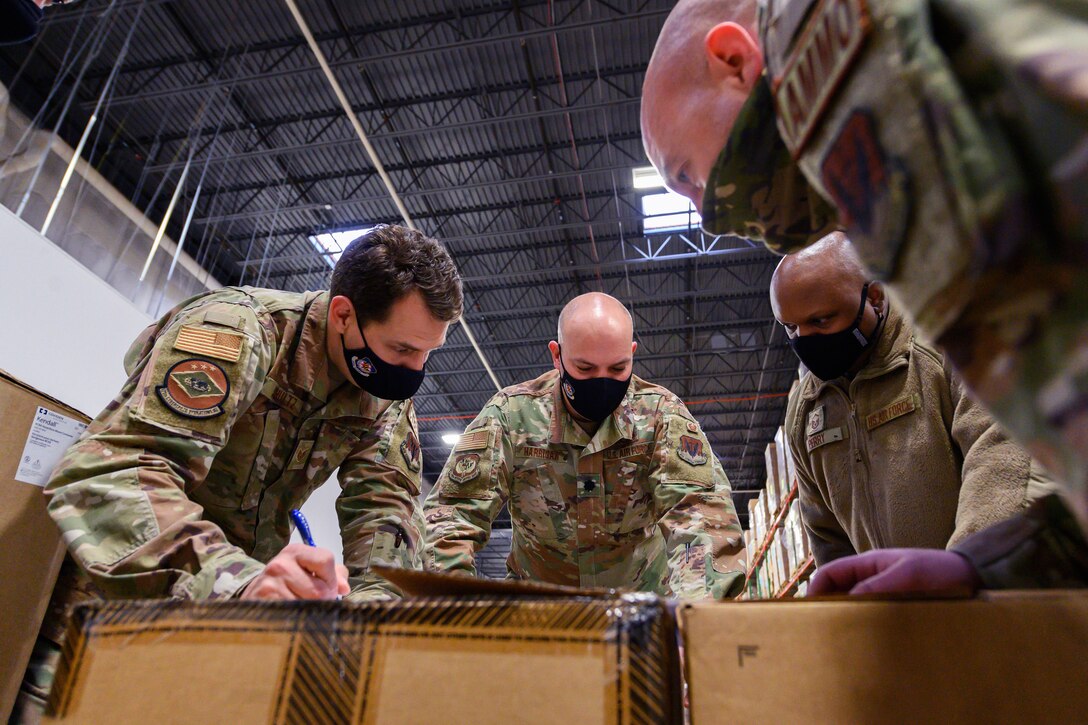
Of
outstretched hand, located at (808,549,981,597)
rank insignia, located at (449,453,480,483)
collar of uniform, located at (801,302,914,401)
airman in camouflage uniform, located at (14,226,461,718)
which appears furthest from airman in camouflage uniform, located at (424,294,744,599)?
outstretched hand, located at (808,549,981,597)

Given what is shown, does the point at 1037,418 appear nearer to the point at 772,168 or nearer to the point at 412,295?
the point at 772,168

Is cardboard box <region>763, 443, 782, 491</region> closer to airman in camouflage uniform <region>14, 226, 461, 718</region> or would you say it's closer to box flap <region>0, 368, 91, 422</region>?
airman in camouflage uniform <region>14, 226, 461, 718</region>

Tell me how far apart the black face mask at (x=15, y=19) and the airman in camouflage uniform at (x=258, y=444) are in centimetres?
101

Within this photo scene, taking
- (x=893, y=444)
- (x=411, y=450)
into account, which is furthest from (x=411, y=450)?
(x=893, y=444)

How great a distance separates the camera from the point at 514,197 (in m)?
8.43

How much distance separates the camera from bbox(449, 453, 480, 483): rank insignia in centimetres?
218

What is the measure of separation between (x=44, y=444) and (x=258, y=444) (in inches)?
17.4

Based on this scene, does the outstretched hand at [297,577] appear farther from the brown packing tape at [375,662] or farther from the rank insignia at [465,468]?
the rank insignia at [465,468]

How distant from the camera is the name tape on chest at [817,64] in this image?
1.38 feet

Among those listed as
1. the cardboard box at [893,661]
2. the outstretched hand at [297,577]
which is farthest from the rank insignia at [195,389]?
the cardboard box at [893,661]

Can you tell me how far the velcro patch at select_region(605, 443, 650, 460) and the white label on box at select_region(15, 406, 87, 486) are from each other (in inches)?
63.4

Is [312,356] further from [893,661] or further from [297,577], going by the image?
[893,661]

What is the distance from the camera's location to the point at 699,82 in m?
0.76

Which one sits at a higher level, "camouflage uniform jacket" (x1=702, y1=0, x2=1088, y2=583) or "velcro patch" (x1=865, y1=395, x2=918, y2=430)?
"velcro patch" (x1=865, y1=395, x2=918, y2=430)
